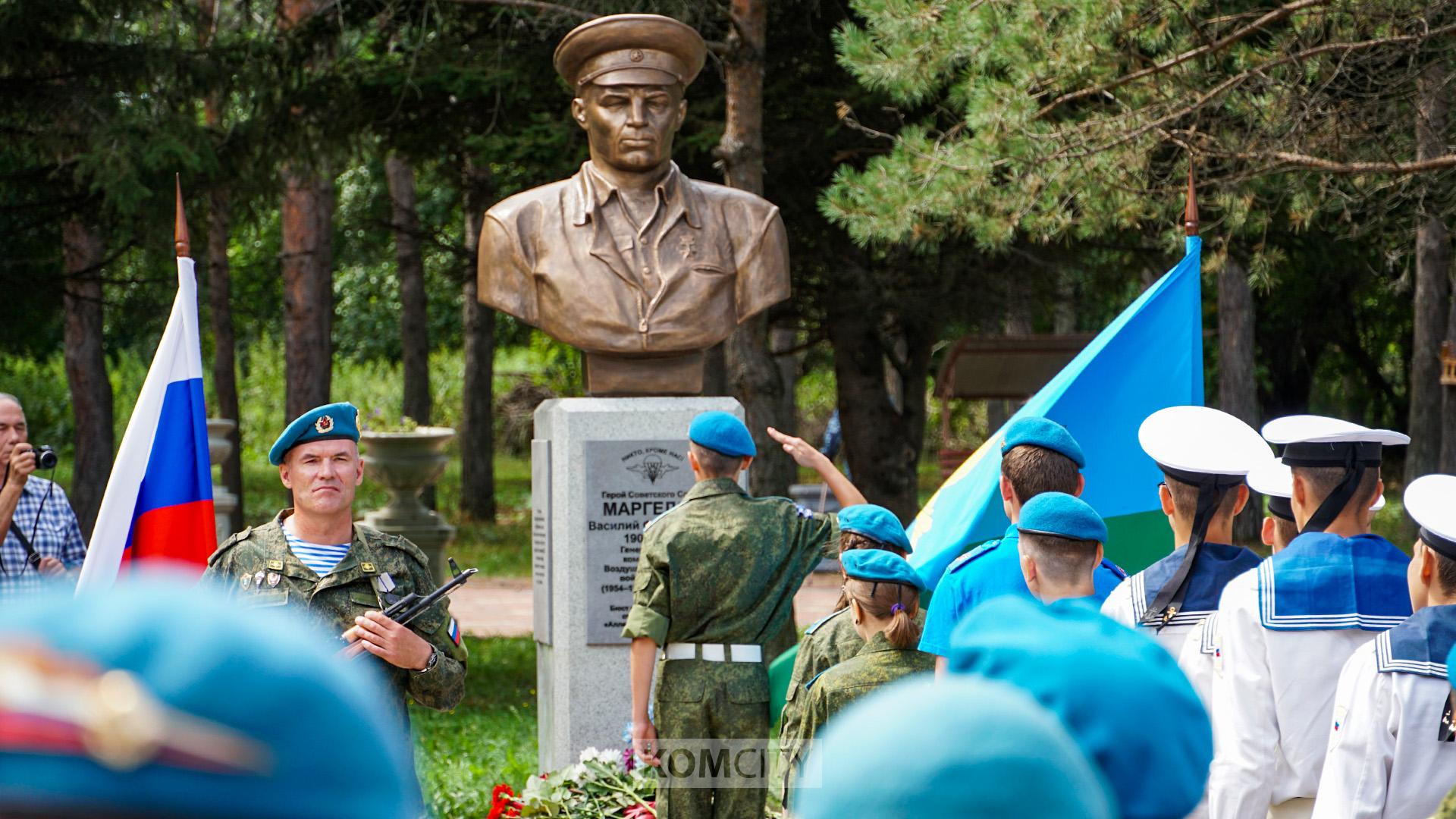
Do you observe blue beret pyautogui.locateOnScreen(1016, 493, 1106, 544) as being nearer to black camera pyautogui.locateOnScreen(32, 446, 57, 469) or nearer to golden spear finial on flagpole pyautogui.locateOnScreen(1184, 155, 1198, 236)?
golden spear finial on flagpole pyautogui.locateOnScreen(1184, 155, 1198, 236)

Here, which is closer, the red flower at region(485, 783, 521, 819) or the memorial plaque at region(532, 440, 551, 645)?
the red flower at region(485, 783, 521, 819)

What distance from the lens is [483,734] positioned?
9.19 meters

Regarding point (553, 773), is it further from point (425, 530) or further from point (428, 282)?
point (428, 282)

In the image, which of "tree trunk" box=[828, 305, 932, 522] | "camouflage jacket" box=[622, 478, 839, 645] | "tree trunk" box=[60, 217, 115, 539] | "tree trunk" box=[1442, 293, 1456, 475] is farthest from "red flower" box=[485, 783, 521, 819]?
"tree trunk" box=[1442, 293, 1456, 475]

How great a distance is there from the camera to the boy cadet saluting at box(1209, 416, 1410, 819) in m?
3.58

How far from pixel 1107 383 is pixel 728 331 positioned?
1982mm

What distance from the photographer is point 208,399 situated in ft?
103

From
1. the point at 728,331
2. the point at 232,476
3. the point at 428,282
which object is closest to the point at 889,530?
the point at 728,331

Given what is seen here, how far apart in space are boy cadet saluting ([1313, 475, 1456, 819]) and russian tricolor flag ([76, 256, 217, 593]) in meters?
3.67

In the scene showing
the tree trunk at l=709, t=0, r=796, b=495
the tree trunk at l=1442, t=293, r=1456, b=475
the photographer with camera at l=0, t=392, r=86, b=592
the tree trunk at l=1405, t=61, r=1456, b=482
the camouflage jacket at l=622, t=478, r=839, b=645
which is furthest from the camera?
the tree trunk at l=1405, t=61, r=1456, b=482

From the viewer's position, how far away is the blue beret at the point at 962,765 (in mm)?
1019

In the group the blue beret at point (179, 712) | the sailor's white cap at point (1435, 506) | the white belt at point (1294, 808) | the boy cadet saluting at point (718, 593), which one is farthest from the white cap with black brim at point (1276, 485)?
the blue beret at point (179, 712)

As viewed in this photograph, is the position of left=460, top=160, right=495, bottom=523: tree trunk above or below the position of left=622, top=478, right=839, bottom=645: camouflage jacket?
above

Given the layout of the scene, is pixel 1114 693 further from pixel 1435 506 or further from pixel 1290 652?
pixel 1290 652
